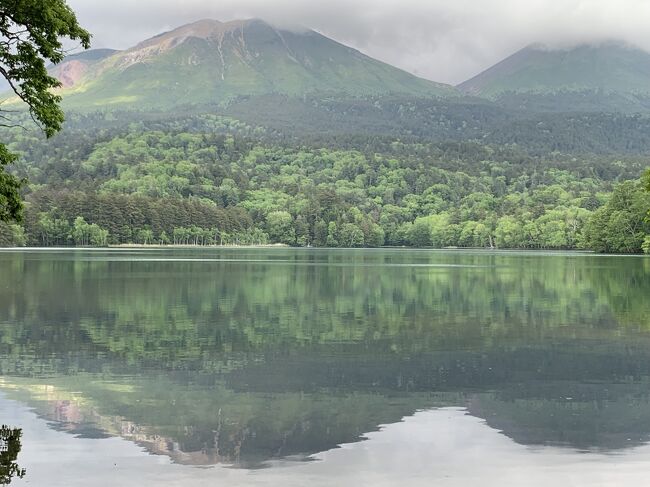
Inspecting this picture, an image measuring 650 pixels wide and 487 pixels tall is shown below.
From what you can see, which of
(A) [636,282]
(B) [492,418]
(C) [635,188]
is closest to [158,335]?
(B) [492,418]

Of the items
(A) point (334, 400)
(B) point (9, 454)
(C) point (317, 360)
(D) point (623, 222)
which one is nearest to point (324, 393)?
(A) point (334, 400)

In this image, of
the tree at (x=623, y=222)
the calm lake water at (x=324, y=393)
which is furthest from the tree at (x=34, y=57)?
the tree at (x=623, y=222)

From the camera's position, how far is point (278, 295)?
4850 cm

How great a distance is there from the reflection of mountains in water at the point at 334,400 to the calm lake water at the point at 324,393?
0.20 feet

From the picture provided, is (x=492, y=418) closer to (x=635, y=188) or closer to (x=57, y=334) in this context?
(x=57, y=334)

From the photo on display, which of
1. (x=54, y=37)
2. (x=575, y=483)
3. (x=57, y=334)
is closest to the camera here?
(x=575, y=483)

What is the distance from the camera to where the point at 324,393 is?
20.0 metres

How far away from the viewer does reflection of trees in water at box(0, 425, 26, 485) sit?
13.3 metres

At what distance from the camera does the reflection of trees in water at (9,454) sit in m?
13.3

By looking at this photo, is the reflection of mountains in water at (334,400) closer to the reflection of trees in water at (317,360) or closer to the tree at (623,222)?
the reflection of trees in water at (317,360)

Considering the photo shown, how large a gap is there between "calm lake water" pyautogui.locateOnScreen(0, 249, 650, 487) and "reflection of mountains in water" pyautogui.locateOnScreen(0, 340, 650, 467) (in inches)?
2.4

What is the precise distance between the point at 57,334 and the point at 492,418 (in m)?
17.5

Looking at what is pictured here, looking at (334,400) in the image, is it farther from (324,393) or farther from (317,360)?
(317,360)

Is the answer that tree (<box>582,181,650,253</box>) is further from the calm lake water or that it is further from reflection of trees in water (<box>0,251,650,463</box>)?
the calm lake water
